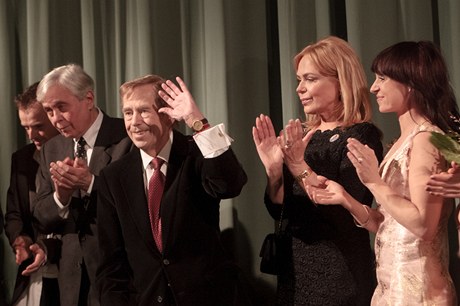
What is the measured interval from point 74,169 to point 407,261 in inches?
60.1

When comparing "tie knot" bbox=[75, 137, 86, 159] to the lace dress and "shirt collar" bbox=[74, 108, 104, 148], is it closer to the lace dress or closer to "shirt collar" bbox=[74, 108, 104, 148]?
"shirt collar" bbox=[74, 108, 104, 148]

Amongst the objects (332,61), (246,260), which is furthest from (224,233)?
(332,61)

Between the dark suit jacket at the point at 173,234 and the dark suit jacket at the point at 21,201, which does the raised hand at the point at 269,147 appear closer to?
the dark suit jacket at the point at 173,234

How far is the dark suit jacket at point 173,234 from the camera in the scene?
3.16 m

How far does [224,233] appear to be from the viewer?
3914mm

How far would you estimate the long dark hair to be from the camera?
110 inches

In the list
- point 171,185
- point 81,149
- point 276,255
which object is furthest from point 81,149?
point 276,255

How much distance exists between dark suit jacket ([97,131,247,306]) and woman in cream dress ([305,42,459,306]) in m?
0.52

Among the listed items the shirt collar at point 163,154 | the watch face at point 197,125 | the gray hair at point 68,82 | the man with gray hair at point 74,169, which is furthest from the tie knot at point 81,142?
the watch face at point 197,125

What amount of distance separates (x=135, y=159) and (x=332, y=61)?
2.90 feet

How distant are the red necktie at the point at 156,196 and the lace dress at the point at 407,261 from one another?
89cm

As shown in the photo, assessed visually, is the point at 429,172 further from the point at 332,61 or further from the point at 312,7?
the point at 312,7

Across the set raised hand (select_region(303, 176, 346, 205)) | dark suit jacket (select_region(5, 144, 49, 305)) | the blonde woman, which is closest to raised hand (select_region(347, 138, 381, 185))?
raised hand (select_region(303, 176, 346, 205))

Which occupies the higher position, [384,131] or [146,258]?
[384,131]
